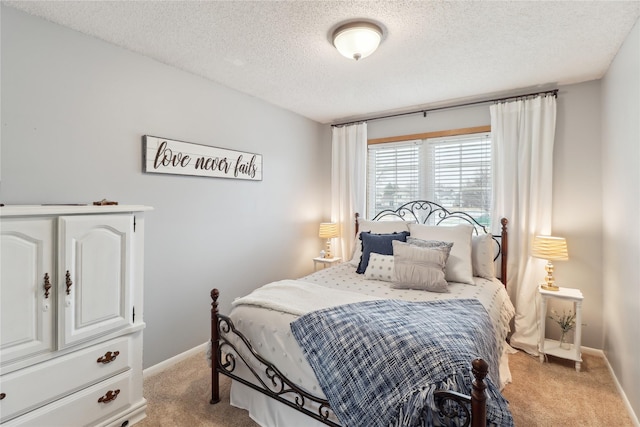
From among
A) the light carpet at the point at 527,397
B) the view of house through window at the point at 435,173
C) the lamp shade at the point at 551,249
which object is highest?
the view of house through window at the point at 435,173

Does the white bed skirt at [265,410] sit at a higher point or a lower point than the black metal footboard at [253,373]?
lower

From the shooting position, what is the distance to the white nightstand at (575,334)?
259 centimetres

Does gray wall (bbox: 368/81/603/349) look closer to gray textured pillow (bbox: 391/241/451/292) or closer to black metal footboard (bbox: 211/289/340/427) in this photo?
gray textured pillow (bbox: 391/241/451/292)

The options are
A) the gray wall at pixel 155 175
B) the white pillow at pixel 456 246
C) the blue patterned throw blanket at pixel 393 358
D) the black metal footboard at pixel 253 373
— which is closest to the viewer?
the blue patterned throw blanket at pixel 393 358

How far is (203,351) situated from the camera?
2.93 meters

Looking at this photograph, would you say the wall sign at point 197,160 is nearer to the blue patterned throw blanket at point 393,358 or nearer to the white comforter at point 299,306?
the white comforter at point 299,306

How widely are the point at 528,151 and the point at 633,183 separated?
1.10m

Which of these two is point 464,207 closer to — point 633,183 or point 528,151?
point 528,151

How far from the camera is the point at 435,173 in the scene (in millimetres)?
3668

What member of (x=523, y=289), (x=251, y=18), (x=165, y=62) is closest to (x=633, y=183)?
(x=523, y=289)

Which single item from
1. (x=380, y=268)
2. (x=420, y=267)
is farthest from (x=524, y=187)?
(x=380, y=268)

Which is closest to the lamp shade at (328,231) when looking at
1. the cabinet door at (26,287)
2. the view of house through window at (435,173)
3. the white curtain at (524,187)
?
the view of house through window at (435,173)

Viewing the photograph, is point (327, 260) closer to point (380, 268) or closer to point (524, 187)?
point (380, 268)

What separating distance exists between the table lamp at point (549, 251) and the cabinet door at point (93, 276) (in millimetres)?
3214
